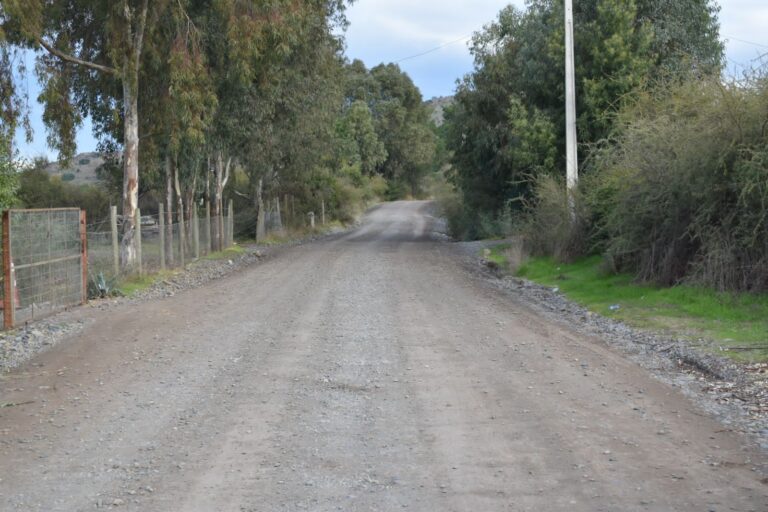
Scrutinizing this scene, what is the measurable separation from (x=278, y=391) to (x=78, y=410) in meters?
2.03

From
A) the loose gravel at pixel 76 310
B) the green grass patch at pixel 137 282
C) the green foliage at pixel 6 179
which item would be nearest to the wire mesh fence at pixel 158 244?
the green grass patch at pixel 137 282

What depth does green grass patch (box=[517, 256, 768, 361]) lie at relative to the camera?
11.8m

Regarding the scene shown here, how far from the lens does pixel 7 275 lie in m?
13.6

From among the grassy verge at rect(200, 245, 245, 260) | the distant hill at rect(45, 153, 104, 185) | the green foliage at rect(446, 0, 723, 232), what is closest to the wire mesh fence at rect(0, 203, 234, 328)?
the grassy verge at rect(200, 245, 245, 260)

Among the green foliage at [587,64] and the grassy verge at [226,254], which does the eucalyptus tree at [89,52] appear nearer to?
the grassy verge at [226,254]

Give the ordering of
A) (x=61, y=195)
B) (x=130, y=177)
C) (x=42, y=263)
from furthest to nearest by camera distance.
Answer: (x=61, y=195)
(x=130, y=177)
(x=42, y=263)

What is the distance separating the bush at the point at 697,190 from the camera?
14.3 meters

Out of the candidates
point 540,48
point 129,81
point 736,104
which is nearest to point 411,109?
point 540,48

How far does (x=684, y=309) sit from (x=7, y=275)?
449 inches

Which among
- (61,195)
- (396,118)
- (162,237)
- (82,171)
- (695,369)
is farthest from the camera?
(396,118)

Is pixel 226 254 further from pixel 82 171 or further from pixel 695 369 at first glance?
pixel 82 171

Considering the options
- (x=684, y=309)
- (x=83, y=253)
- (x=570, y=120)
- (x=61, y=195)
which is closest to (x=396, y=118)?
(x=61, y=195)

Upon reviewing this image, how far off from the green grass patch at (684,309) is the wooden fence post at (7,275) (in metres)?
10.3

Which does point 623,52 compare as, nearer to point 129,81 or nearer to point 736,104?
point 736,104
